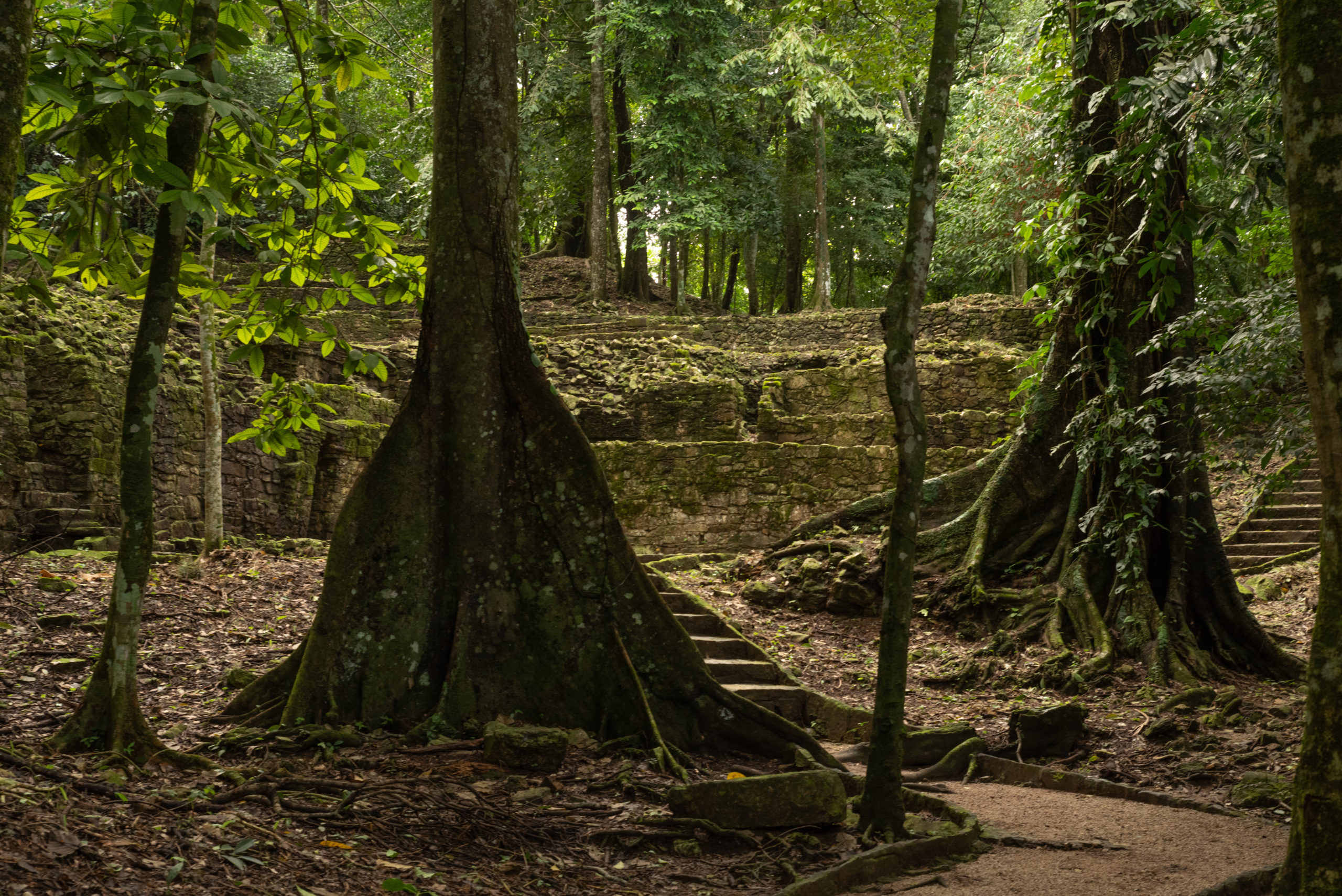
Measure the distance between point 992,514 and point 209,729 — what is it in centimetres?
715

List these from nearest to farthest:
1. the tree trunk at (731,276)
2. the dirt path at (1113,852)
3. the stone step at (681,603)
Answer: the dirt path at (1113,852) → the stone step at (681,603) → the tree trunk at (731,276)

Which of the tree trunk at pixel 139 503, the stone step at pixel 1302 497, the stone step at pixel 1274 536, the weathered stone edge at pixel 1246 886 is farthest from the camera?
the stone step at pixel 1302 497

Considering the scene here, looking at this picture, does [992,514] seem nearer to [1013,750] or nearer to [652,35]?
[1013,750]

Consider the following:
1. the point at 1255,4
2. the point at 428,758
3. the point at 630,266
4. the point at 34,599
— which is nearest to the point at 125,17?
the point at 428,758

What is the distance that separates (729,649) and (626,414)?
7864 millimetres

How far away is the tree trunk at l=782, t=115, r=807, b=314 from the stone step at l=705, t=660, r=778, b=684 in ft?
60.8

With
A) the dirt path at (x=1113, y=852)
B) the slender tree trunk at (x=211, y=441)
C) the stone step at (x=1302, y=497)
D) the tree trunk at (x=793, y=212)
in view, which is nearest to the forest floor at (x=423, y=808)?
the dirt path at (x=1113, y=852)

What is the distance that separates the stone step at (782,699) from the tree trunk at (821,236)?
16.0m

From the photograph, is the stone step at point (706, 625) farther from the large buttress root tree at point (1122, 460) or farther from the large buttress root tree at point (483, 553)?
the large buttress root tree at point (483, 553)

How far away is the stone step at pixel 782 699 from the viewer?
7.02m

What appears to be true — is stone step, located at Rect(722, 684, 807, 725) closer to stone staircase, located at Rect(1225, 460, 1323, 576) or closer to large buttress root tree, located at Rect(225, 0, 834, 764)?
large buttress root tree, located at Rect(225, 0, 834, 764)

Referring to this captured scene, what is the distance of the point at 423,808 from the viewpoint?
3650mm

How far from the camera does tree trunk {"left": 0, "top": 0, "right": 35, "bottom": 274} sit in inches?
93.0

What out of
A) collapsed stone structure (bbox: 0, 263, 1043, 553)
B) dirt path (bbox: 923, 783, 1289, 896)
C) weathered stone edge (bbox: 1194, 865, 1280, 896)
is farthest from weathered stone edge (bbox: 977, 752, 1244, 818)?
collapsed stone structure (bbox: 0, 263, 1043, 553)
